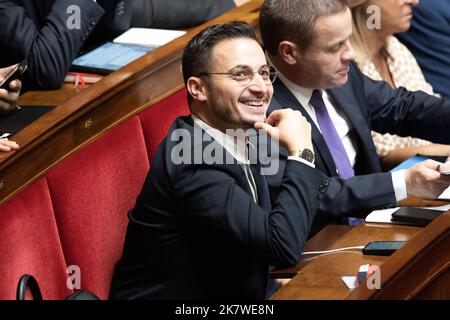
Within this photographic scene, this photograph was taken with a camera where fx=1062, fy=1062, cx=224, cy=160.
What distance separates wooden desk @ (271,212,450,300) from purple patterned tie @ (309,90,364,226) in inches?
11.1

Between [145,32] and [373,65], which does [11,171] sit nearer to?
[145,32]

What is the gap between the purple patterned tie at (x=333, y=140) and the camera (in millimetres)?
1848

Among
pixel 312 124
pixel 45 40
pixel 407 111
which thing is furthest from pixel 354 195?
pixel 45 40

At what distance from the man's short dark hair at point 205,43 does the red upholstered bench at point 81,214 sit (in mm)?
195

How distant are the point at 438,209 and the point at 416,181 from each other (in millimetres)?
76

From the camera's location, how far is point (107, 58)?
200 centimetres

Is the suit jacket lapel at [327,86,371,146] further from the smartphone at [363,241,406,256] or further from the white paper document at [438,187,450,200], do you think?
the smartphone at [363,241,406,256]

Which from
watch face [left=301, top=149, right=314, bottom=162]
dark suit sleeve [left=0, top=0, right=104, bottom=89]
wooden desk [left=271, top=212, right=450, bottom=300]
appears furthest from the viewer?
dark suit sleeve [left=0, top=0, right=104, bottom=89]

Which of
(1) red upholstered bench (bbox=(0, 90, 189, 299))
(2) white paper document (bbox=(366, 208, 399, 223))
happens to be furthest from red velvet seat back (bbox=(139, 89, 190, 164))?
(2) white paper document (bbox=(366, 208, 399, 223))

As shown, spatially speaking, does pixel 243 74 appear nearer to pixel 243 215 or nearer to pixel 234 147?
pixel 234 147

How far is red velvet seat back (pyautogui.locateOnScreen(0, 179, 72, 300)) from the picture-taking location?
4.74 feet
